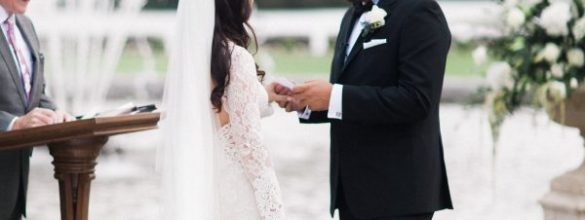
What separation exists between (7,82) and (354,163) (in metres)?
1.45

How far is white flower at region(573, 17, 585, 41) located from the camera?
4750 mm

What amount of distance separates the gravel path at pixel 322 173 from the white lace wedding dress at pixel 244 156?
216 centimetres

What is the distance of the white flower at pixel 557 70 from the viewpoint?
188 inches

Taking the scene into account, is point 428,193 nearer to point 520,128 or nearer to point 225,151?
A: point 225,151

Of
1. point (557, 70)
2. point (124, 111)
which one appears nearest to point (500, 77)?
point (557, 70)

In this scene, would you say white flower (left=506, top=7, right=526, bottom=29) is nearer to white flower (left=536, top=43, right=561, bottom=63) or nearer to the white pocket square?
white flower (left=536, top=43, right=561, bottom=63)

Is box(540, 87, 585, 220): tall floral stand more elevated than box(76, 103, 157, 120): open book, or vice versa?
box(76, 103, 157, 120): open book

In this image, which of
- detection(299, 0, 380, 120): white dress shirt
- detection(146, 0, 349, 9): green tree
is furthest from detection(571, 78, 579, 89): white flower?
detection(146, 0, 349, 9): green tree

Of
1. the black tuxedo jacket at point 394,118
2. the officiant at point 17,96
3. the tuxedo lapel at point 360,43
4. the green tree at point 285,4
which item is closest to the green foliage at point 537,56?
the black tuxedo jacket at point 394,118

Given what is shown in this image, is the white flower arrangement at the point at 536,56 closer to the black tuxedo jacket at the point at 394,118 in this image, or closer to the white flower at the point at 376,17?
the black tuxedo jacket at the point at 394,118

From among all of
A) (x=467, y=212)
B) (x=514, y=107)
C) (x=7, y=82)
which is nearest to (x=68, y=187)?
(x=7, y=82)

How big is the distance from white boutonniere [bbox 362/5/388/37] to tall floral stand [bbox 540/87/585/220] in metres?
1.52

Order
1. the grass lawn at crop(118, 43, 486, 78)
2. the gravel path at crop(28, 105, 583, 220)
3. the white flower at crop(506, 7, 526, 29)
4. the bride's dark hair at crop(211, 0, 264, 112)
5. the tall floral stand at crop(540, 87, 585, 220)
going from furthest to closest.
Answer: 1. the grass lawn at crop(118, 43, 486, 78)
2. the gravel path at crop(28, 105, 583, 220)
3. the tall floral stand at crop(540, 87, 585, 220)
4. the white flower at crop(506, 7, 526, 29)
5. the bride's dark hair at crop(211, 0, 264, 112)

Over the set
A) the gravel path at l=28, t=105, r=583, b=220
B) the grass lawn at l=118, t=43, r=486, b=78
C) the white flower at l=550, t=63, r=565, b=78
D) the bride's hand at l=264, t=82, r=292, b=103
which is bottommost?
the grass lawn at l=118, t=43, r=486, b=78
